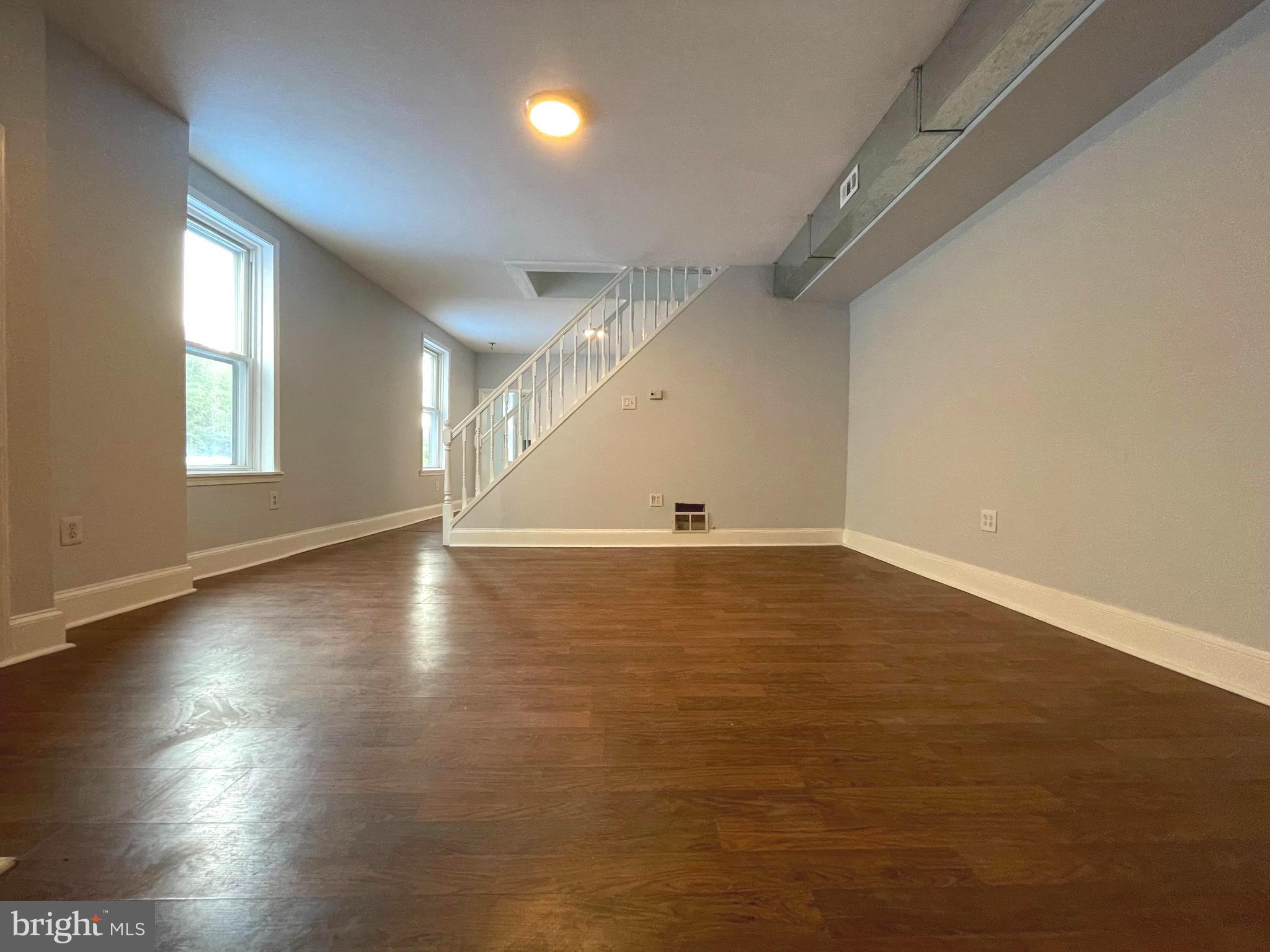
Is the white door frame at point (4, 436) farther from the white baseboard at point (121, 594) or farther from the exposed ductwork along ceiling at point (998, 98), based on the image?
the exposed ductwork along ceiling at point (998, 98)

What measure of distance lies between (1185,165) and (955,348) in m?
1.20

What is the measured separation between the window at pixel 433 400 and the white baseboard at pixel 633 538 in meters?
2.29

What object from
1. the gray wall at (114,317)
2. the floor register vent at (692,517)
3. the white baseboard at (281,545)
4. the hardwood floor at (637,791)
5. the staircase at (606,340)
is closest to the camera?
the hardwood floor at (637,791)

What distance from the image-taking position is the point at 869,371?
3820 millimetres

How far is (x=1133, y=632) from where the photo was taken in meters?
1.81

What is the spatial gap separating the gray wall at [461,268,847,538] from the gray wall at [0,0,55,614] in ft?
8.32

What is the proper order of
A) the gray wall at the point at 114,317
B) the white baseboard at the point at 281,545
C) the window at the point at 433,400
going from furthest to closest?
the window at the point at 433,400, the white baseboard at the point at 281,545, the gray wall at the point at 114,317

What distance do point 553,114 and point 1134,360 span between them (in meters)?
2.67

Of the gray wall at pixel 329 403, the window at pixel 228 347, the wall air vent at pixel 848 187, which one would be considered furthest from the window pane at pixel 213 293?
the wall air vent at pixel 848 187

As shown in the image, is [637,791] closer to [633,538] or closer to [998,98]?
[998,98]

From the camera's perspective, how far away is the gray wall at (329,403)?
3.13 m

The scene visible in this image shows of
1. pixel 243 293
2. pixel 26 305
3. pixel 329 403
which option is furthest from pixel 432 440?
pixel 26 305

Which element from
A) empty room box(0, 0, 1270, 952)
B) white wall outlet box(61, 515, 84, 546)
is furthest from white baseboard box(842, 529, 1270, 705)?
white wall outlet box(61, 515, 84, 546)

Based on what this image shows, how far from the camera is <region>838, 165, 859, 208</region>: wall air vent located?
100 inches
